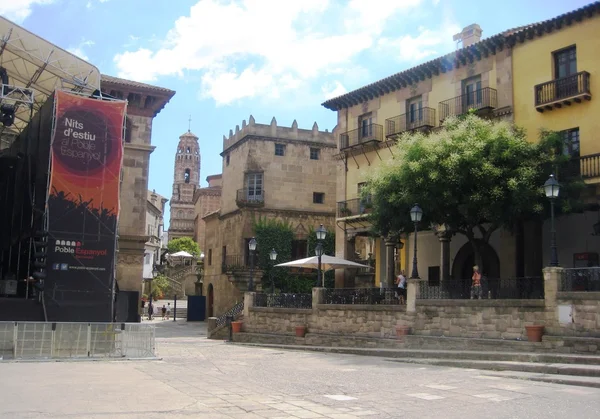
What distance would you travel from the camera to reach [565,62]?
23656 mm

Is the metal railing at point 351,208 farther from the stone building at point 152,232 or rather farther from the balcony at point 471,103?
the stone building at point 152,232

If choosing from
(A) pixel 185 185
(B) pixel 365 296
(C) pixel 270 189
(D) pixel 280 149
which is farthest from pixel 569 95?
(A) pixel 185 185

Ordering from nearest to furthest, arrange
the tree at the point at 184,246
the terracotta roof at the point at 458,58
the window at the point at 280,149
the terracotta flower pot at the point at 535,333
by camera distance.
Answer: the terracotta flower pot at the point at 535,333, the terracotta roof at the point at 458,58, the window at the point at 280,149, the tree at the point at 184,246

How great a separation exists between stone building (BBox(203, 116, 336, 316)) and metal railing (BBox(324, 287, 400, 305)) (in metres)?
15.1

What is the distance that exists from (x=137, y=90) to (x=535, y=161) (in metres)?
22.0

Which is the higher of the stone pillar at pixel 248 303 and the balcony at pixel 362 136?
the balcony at pixel 362 136

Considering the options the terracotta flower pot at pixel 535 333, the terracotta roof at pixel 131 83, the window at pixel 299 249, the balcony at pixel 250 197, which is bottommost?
the terracotta flower pot at pixel 535 333

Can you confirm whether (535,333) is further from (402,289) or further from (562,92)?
(562,92)

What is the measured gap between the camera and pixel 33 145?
23.2m

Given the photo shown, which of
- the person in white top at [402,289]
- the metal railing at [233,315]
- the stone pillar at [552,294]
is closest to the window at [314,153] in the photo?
the metal railing at [233,315]

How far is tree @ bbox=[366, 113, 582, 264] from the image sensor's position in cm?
2072

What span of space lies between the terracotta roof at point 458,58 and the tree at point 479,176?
444 centimetres

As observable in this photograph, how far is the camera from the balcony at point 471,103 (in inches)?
1017

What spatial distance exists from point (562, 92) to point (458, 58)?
18.1ft
